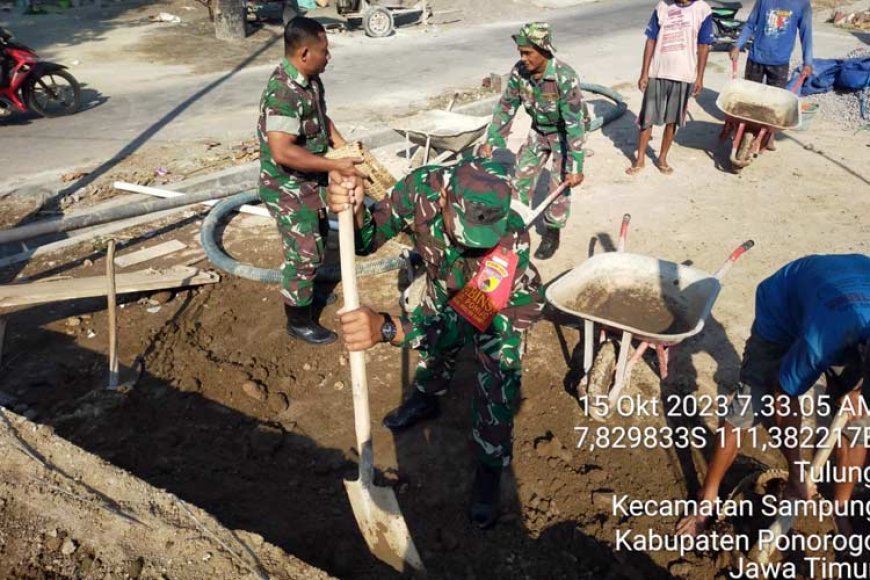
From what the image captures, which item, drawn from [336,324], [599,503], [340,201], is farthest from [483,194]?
[336,324]

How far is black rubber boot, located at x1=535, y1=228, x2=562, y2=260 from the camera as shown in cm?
549

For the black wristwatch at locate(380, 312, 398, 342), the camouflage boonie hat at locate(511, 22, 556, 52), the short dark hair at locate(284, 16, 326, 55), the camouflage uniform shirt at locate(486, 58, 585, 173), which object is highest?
the short dark hair at locate(284, 16, 326, 55)

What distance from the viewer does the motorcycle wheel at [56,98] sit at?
328 inches

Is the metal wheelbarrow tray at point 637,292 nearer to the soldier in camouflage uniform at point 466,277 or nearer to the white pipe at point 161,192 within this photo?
the soldier in camouflage uniform at point 466,277

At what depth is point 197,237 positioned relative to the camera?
19.0 ft

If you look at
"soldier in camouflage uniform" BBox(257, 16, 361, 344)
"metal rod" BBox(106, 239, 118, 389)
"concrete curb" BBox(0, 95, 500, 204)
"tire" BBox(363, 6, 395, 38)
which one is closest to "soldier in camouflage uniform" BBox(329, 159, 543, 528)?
"soldier in camouflage uniform" BBox(257, 16, 361, 344)

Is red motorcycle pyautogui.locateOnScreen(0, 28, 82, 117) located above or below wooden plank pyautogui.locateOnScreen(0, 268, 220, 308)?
above

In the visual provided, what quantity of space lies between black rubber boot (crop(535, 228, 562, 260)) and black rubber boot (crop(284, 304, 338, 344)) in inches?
79.0

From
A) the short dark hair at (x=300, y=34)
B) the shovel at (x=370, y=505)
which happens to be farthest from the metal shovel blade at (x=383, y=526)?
the short dark hair at (x=300, y=34)

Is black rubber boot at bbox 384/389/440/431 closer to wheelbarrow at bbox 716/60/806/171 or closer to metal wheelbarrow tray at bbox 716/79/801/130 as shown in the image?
wheelbarrow at bbox 716/60/806/171

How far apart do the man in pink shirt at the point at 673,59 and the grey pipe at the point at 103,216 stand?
446cm

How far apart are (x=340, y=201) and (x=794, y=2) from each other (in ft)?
21.8

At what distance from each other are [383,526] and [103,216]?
13.2 feet

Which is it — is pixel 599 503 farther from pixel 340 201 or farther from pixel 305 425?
pixel 340 201
